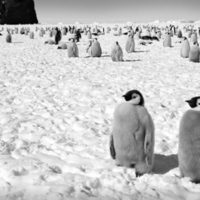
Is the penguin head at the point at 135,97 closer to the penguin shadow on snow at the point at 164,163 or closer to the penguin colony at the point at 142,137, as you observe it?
the penguin colony at the point at 142,137

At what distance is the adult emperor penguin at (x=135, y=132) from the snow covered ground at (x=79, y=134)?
165mm

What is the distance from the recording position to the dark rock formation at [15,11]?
4972cm

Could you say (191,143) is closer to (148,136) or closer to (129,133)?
(148,136)

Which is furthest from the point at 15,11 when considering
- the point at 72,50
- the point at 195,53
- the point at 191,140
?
the point at 191,140

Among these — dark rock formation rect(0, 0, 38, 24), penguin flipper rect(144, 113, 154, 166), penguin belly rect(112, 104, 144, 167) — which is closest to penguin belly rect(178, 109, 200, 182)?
penguin flipper rect(144, 113, 154, 166)

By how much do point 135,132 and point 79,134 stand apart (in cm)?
148

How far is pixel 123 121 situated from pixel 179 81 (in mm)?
5155

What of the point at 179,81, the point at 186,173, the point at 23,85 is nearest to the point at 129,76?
the point at 179,81

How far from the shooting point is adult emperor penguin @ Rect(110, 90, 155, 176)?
8.59 ft

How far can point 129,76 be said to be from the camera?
7.98 metres

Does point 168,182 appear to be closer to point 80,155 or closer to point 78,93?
point 80,155

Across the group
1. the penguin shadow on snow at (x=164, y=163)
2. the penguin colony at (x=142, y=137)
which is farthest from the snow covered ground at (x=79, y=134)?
the penguin colony at (x=142, y=137)

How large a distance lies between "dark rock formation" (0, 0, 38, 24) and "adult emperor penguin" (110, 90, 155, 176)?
52.3 meters

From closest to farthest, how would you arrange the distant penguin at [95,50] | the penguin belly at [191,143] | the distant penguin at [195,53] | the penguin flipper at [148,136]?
the penguin belly at [191,143], the penguin flipper at [148,136], the distant penguin at [195,53], the distant penguin at [95,50]
